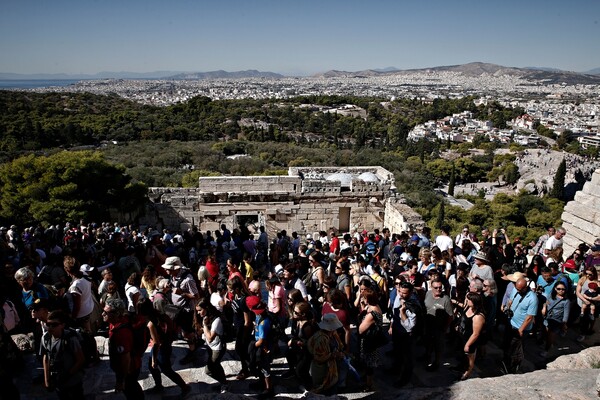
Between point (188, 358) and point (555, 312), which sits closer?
point (188, 358)

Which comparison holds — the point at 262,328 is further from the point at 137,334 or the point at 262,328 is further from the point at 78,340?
the point at 78,340

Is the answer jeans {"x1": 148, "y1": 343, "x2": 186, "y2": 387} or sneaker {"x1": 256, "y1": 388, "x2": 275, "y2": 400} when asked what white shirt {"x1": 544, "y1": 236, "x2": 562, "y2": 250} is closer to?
sneaker {"x1": 256, "y1": 388, "x2": 275, "y2": 400}

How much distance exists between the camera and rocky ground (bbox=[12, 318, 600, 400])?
128 inches

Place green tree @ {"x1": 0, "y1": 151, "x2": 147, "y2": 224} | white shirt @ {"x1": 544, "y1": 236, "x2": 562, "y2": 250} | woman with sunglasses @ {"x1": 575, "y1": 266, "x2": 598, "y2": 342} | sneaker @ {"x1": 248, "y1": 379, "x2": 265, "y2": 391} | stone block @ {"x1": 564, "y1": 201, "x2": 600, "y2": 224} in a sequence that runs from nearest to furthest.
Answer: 1. sneaker @ {"x1": 248, "y1": 379, "x2": 265, "y2": 391}
2. woman with sunglasses @ {"x1": 575, "y1": 266, "x2": 598, "y2": 342}
3. white shirt @ {"x1": 544, "y1": 236, "x2": 562, "y2": 250}
4. stone block @ {"x1": 564, "y1": 201, "x2": 600, "y2": 224}
5. green tree @ {"x1": 0, "y1": 151, "x2": 147, "y2": 224}

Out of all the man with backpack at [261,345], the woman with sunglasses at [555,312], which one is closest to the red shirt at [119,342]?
the man with backpack at [261,345]

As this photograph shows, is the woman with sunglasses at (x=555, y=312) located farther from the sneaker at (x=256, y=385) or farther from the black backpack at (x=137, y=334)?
the black backpack at (x=137, y=334)

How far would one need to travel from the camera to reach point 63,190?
15.2 m

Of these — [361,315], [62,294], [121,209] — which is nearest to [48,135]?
[121,209]

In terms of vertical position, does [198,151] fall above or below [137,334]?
below

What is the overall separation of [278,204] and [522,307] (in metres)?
10.6

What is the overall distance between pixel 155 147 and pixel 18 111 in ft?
67.3

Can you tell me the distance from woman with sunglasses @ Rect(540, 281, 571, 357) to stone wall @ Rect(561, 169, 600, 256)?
3.77m

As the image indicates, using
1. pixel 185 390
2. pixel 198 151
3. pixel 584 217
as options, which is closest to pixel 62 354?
pixel 185 390

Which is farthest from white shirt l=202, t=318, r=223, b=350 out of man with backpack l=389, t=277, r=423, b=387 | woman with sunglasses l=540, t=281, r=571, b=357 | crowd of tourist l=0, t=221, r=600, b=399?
woman with sunglasses l=540, t=281, r=571, b=357
